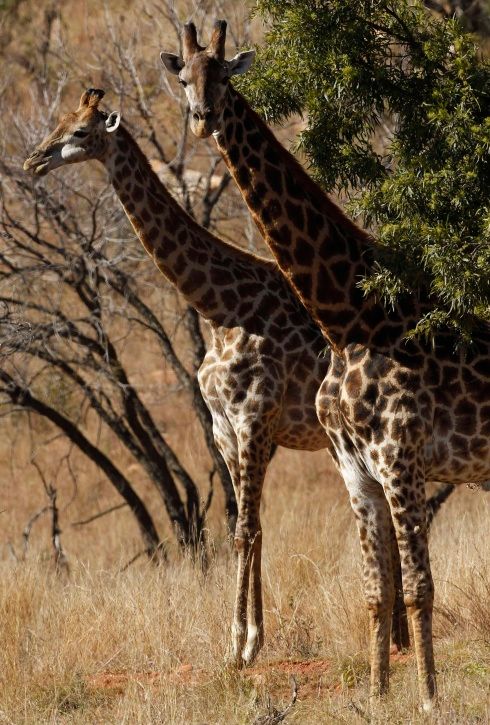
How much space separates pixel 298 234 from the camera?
5863mm

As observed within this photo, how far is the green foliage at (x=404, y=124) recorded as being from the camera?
5340 millimetres

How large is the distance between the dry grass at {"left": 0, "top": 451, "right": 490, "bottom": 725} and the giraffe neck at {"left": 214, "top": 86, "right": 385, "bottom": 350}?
5.93 feet

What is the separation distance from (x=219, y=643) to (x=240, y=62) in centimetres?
338

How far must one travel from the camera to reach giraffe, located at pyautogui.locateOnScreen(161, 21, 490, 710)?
18.1ft

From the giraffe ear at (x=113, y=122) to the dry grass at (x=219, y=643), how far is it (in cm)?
284

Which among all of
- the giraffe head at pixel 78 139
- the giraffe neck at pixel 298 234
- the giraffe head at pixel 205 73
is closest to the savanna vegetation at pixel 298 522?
the giraffe neck at pixel 298 234

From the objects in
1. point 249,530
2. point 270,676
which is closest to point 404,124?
point 249,530

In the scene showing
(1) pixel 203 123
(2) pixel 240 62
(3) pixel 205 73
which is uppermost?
(2) pixel 240 62

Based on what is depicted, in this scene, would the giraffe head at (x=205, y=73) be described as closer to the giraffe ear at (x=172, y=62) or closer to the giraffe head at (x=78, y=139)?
the giraffe ear at (x=172, y=62)

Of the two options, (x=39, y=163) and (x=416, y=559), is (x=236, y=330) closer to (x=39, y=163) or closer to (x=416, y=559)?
(x=39, y=163)

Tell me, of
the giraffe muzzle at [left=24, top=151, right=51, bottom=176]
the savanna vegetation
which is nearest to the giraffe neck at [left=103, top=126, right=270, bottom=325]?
the giraffe muzzle at [left=24, top=151, right=51, bottom=176]

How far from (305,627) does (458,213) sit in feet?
9.28

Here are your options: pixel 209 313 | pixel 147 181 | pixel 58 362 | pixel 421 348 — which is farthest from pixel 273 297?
pixel 58 362

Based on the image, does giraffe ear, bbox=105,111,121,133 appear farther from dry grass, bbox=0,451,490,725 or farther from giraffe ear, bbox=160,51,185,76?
dry grass, bbox=0,451,490,725
